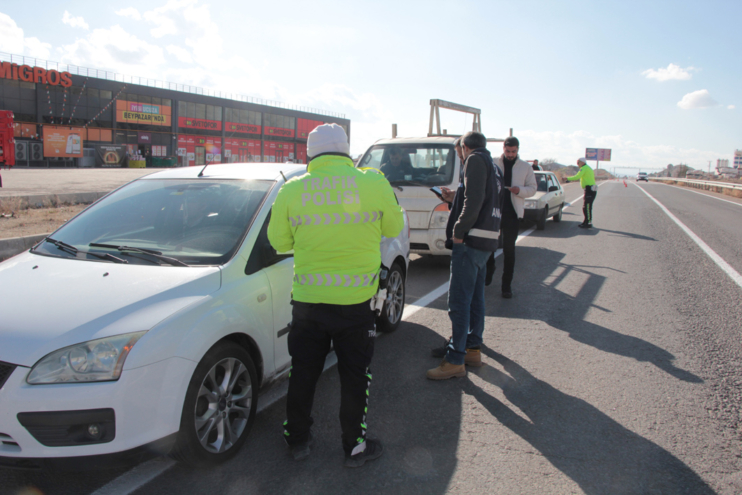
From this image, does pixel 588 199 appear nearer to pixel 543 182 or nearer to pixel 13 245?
pixel 543 182

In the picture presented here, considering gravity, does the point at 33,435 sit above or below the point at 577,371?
above

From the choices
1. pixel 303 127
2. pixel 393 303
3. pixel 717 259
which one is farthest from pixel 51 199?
pixel 303 127

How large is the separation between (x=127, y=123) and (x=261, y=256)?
55.0 meters

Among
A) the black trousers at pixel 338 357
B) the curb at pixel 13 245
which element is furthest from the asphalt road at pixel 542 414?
the curb at pixel 13 245

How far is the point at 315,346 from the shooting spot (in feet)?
8.86

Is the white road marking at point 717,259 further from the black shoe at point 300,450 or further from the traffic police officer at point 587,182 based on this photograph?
the black shoe at point 300,450

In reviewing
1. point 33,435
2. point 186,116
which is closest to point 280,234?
point 33,435

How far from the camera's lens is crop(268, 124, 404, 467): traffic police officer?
2.58m

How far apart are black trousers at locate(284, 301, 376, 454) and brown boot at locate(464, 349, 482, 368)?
1.64 metres

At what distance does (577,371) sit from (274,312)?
2.59m

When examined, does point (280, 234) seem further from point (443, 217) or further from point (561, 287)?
point (561, 287)

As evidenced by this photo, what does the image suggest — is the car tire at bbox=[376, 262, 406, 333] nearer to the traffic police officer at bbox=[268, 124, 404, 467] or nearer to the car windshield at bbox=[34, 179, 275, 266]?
the car windshield at bbox=[34, 179, 275, 266]

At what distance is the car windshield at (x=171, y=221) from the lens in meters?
3.17

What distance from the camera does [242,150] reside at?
63219 millimetres
